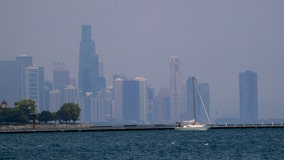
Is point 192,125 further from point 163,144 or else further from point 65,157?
point 65,157

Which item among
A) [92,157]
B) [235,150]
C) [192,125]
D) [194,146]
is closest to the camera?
[92,157]

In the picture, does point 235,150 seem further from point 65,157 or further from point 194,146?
point 65,157

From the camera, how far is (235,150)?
110 meters

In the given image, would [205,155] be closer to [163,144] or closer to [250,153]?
[250,153]

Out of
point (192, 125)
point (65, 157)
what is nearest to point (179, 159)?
point (65, 157)

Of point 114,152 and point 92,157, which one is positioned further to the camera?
point 114,152

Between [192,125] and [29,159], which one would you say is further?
[192,125]

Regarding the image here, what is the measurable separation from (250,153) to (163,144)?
2543 centimetres

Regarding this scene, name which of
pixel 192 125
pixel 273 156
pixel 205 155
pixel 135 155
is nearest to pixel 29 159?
pixel 135 155

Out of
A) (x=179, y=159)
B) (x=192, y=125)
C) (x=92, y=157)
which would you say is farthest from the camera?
(x=192, y=125)

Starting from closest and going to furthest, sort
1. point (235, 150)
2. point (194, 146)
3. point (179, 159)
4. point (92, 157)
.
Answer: point (179, 159) → point (92, 157) → point (235, 150) → point (194, 146)

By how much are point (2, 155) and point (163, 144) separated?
26.7 m

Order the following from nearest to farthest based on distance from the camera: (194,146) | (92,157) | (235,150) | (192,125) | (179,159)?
(179,159) → (92,157) → (235,150) → (194,146) → (192,125)

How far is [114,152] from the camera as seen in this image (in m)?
110
